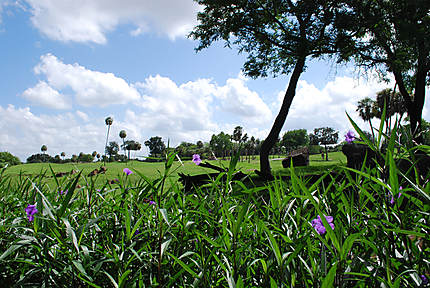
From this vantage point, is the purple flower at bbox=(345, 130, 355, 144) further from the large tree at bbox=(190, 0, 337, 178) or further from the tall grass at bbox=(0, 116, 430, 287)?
the large tree at bbox=(190, 0, 337, 178)

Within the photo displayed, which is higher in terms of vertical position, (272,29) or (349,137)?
(272,29)

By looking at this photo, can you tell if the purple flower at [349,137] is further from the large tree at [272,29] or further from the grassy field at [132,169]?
the large tree at [272,29]

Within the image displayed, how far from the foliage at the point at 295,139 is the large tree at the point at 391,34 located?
83.7 metres

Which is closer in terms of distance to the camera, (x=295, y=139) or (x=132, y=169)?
(x=132, y=169)

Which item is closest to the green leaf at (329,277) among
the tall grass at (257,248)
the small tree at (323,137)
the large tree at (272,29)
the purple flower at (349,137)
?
the tall grass at (257,248)

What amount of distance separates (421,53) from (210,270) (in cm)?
1386

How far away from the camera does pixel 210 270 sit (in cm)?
97

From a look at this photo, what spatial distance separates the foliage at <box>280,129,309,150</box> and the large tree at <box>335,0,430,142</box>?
275 ft

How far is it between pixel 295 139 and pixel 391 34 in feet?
299

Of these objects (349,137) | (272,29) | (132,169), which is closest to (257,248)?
(132,169)

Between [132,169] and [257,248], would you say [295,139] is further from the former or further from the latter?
[257,248]

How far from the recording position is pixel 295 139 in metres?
101

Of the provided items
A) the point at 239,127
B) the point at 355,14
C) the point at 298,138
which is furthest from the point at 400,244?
the point at 298,138

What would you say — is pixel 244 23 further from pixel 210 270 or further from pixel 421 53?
pixel 210 270
